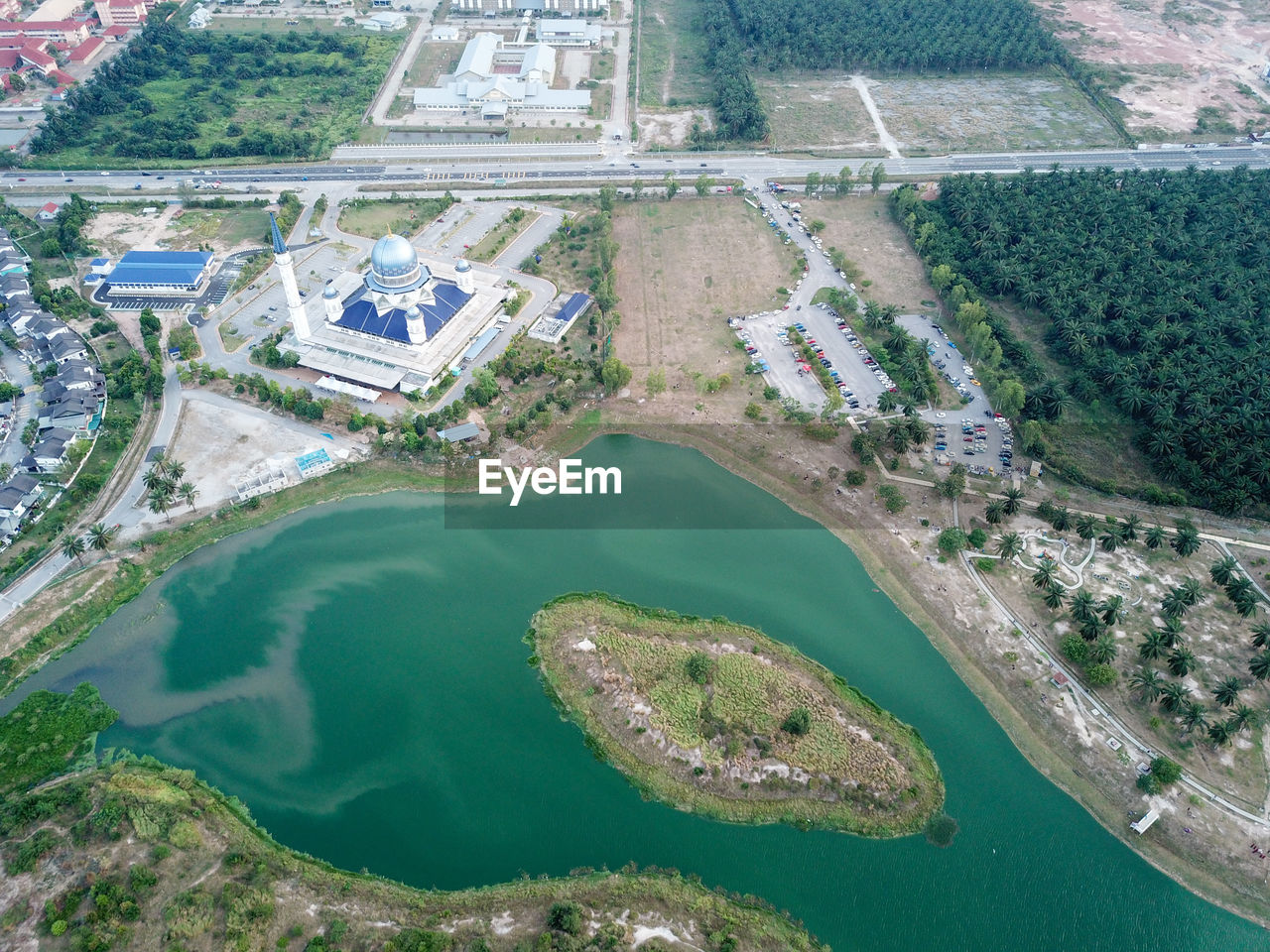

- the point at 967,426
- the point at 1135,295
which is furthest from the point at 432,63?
the point at 1135,295

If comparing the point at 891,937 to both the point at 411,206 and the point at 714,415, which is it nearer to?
the point at 714,415

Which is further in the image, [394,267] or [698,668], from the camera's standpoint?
[394,267]

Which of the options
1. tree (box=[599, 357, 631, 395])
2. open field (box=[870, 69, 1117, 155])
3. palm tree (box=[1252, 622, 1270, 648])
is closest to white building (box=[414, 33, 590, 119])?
open field (box=[870, 69, 1117, 155])

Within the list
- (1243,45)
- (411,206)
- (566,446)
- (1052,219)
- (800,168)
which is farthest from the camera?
(1243,45)

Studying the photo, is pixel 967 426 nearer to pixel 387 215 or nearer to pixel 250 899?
pixel 250 899

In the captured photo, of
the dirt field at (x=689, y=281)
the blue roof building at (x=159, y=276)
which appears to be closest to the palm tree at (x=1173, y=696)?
the dirt field at (x=689, y=281)

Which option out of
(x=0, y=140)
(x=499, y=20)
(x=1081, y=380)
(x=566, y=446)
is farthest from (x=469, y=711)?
(x=499, y=20)

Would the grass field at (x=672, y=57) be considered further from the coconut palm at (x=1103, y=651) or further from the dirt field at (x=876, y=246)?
the coconut palm at (x=1103, y=651)

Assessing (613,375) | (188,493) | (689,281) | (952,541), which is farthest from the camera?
(689,281)
